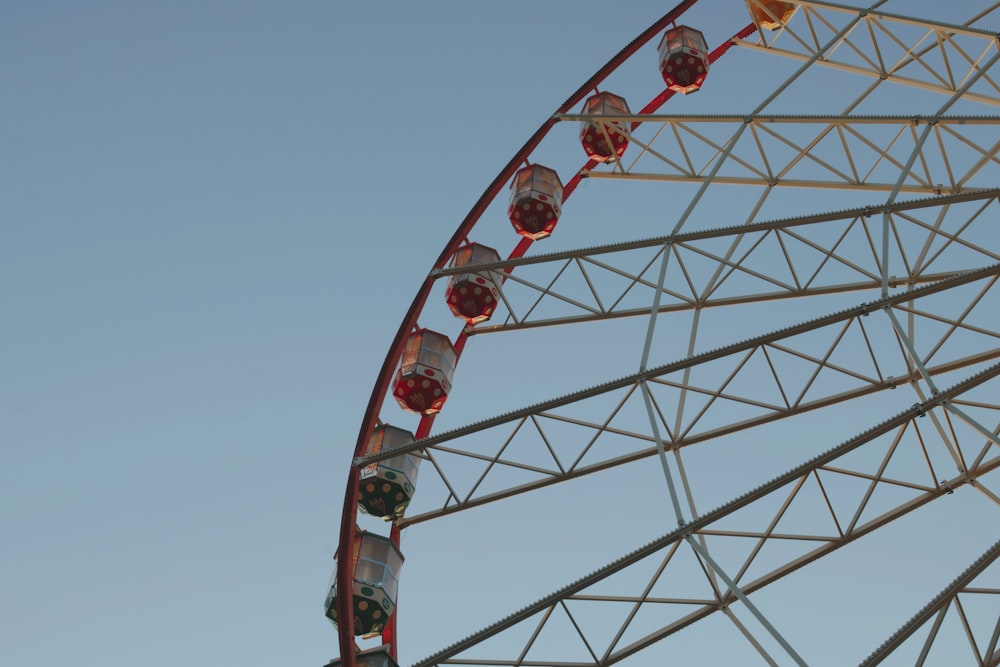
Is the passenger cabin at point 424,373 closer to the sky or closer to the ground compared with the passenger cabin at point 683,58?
closer to the ground

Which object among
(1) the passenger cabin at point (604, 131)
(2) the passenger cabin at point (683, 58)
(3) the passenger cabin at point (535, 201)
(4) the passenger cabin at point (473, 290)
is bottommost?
(4) the passenger cabin at point (473, 290)

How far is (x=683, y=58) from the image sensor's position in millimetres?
16266

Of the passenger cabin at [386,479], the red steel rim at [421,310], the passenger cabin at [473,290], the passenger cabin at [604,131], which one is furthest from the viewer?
the passenger cabin at [604,131]

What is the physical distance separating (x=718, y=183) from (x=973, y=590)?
642 centimetres

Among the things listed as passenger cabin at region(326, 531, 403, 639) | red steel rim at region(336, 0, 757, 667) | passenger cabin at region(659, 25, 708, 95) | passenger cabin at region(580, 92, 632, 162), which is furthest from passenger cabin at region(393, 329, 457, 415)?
passenger cabin at region(659, 25, 708, 95)

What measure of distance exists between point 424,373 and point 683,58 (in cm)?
677

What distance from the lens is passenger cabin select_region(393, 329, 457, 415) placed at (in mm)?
12531

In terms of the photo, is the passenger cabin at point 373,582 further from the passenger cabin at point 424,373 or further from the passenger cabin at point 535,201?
the passenger cabin at point 535,201

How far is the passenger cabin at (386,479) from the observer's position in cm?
1104

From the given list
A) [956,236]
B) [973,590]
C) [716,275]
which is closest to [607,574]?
[973,590]

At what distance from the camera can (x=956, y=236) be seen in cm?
1047

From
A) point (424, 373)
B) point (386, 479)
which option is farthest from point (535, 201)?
point (386, 479)

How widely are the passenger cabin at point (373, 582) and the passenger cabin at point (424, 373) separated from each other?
2.58 metres

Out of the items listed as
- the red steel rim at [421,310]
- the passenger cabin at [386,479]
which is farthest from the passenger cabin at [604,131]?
the passenger cabin at [386,479]
